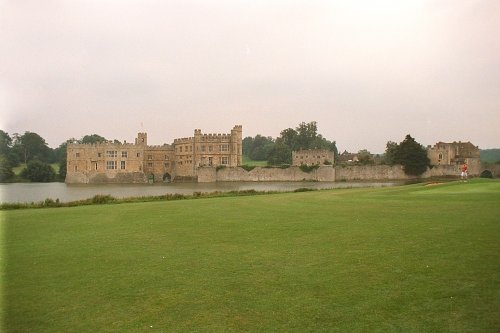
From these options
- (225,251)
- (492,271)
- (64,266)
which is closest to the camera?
(492,271)

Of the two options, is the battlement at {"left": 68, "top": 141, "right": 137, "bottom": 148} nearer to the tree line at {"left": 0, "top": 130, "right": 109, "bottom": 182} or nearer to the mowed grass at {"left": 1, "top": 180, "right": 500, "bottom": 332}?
the tree line at {"left": 0, "top": 130, "right": 109, "bottom": 182}

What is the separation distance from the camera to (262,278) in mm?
6680

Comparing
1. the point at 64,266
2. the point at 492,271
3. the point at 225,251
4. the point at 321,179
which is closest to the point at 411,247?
the point at 492,271

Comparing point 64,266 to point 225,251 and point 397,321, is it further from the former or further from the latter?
point 397,321

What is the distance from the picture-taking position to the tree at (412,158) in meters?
64.1

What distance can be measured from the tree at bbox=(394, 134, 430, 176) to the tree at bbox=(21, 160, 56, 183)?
5303 cm

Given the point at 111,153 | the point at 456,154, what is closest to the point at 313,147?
the point at 456,154

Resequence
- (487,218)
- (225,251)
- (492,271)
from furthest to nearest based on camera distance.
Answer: (487,218), (225,251), (492,271)

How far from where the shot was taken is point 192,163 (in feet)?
234

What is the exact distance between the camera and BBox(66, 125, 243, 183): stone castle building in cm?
6738

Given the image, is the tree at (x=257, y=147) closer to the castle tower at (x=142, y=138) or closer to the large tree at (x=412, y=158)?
the castle tower at (x=142, y=138)

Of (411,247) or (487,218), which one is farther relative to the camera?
(487,218)

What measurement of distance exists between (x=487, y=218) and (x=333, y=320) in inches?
309

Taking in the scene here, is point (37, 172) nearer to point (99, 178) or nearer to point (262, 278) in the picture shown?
point (99, 178)
